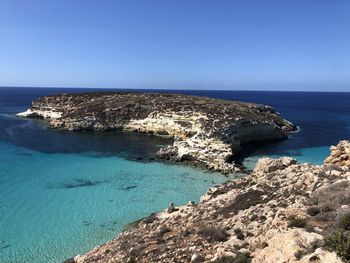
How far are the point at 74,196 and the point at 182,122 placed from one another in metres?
35.8

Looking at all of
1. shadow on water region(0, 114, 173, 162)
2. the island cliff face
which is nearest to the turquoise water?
shadow on water region(0, 114, 173, 162)

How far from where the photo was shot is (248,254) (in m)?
13.3

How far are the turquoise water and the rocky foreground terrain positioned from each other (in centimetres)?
481

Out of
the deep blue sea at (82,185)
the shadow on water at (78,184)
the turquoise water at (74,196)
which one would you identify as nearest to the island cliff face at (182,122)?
the deep blue sea at (82,185)

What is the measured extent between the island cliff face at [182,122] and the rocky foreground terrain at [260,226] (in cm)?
2068

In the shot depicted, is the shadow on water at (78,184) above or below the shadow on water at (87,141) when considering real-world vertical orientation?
below

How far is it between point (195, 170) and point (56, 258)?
76.6 ft

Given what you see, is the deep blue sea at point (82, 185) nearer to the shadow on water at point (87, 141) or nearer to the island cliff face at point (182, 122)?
the shadow on water at point (87, 141)

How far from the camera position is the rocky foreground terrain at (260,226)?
12016 mm

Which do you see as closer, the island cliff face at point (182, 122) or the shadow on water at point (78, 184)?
the shadow on water at point (78, 184)

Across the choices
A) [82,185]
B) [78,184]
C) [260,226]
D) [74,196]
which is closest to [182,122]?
[78,184]

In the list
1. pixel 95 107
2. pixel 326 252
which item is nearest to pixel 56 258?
pixel 326 252

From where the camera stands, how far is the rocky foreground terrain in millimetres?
12016

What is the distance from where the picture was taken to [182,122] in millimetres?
67125
